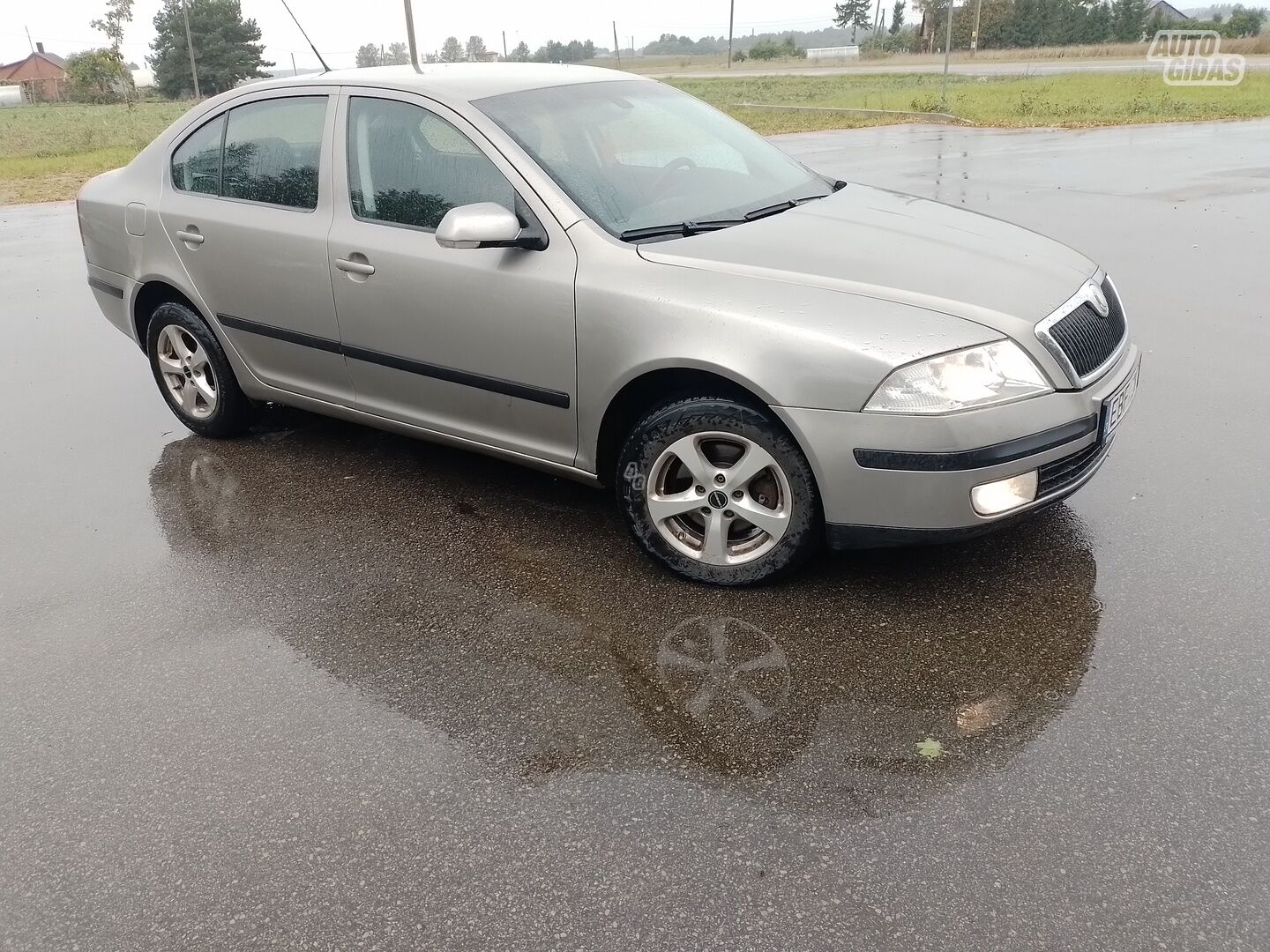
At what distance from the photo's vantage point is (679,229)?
3.79 metres

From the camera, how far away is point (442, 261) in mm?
3949

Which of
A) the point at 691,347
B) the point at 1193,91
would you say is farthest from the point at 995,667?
the point at 1193,91

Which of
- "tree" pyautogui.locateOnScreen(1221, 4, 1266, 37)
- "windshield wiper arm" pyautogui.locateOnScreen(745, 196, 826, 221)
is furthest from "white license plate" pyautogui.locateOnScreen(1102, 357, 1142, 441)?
"tree" pyautogui.locateOnScreen(1221, 4, 1266, 37)

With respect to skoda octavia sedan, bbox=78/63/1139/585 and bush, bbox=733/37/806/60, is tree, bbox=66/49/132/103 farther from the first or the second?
skoda octavia sedan, bbox=78/63/1139/585

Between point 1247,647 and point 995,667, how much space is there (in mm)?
759

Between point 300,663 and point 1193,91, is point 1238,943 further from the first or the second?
point 1193,91

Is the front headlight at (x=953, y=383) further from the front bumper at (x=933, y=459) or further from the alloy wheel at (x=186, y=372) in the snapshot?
the alloy wheel at (x=186, y=372)

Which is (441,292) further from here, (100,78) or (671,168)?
(100,78)

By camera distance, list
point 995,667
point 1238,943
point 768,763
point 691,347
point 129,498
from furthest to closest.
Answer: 1. point 129,498
2. point 691,347
3. point 995,667
4. point 768,763
5. point 1238,943

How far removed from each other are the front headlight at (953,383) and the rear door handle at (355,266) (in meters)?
2.07

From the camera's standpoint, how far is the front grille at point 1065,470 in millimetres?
3311

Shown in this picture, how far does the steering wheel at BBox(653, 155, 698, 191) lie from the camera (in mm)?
4059

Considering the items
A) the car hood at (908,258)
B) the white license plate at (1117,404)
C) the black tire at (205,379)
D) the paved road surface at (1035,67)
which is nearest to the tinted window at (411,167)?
the car hood at (908,258)

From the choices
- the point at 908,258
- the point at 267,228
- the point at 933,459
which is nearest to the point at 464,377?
the point at 267,228
